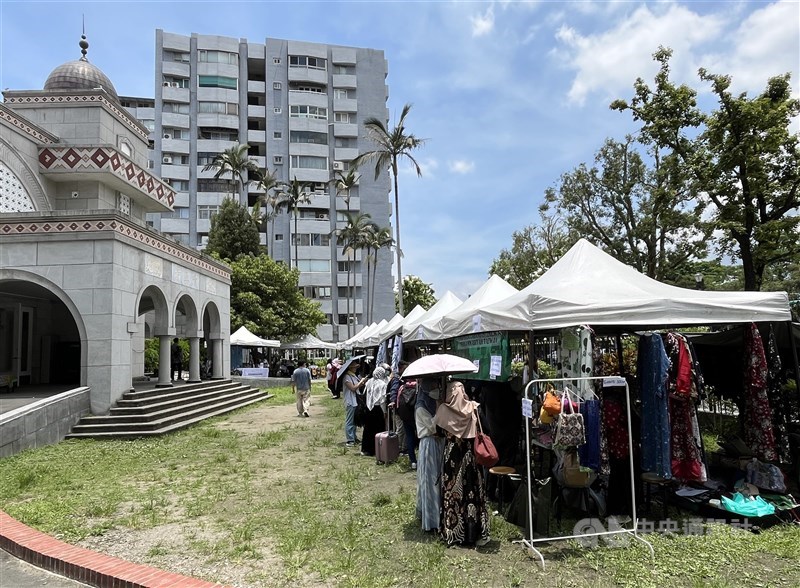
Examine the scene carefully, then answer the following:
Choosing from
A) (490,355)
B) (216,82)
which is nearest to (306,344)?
(490,355)

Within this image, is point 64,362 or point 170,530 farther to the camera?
point 64,362

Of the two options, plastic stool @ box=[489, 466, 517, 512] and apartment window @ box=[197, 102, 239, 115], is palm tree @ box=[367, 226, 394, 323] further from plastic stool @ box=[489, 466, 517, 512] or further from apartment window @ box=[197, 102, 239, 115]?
plastic stool @ box=[489, 466, 517, 512]

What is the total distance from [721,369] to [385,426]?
553 centimetres

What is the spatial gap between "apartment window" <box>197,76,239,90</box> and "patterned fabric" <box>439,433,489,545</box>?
52.9m

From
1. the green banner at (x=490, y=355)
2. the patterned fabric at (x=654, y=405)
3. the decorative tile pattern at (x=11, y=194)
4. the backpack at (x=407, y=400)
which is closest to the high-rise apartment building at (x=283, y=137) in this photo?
the decorative tile pattern at (x=11, y=194)

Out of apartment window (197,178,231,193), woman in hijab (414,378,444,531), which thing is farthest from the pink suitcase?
apartment window (197,178,231,193)

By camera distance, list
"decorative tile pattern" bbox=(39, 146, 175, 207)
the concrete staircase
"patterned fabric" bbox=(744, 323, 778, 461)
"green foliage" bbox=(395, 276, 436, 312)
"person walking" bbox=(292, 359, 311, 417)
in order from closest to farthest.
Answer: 1. "patterned fabric" bbox=(744, 323, 778, 461)
2. the concrete staircase
3. "person walking" bbox=(292, 359, 311, 417)
4. "decorative tile pattern" bbox=(39, 146, 175, 207)
5. "green foliage" bbox=(395, 276, 436, 312)

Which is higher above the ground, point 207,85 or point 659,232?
point 207,85

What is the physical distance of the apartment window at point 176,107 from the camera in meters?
50.6

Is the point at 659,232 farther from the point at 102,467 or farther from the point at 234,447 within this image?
the point at 102,467

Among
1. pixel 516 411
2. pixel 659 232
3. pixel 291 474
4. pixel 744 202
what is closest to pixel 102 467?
pixel 291 474

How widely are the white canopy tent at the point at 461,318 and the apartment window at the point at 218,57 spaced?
4905 centimetres

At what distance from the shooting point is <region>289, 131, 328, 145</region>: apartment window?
169 ft

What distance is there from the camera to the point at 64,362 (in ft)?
59.0
